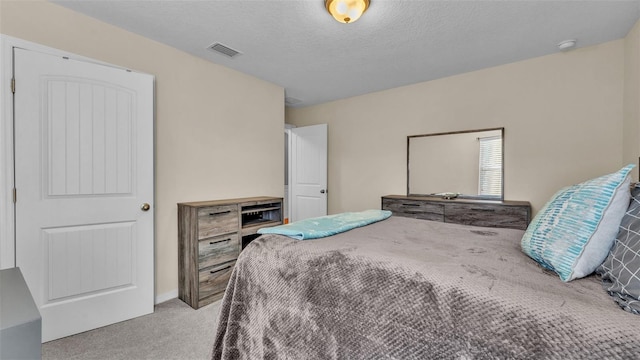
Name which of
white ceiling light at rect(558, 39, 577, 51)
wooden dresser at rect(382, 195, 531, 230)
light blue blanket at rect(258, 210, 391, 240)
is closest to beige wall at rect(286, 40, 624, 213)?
white ceiling light at rect(558, 39, 577, 51)

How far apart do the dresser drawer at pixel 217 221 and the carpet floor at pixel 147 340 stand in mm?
723

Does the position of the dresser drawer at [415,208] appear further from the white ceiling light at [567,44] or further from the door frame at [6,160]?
the door frame at [6,160]

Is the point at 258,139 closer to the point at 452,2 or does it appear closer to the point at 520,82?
the point at 452,2

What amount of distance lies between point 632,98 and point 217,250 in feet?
13.2

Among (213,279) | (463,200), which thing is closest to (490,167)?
(463,200)

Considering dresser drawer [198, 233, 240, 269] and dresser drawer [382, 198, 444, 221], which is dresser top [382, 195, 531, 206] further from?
dresser drawer [198, 233, 240, 269]

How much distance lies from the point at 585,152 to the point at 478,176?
98 cm

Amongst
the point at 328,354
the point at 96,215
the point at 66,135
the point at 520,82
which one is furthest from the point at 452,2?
the point at 96,215

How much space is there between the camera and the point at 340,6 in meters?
1.87

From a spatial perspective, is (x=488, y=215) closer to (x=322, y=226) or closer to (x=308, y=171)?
(x=322, y=226)

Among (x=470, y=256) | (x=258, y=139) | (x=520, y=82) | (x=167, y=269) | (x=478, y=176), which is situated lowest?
(x=167, y=269)

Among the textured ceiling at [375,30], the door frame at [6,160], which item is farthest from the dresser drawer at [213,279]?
the textured ceiling at [375,30]

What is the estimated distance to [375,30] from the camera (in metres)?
2.34

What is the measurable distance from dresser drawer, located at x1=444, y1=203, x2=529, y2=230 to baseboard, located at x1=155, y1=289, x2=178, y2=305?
10.1 feet
